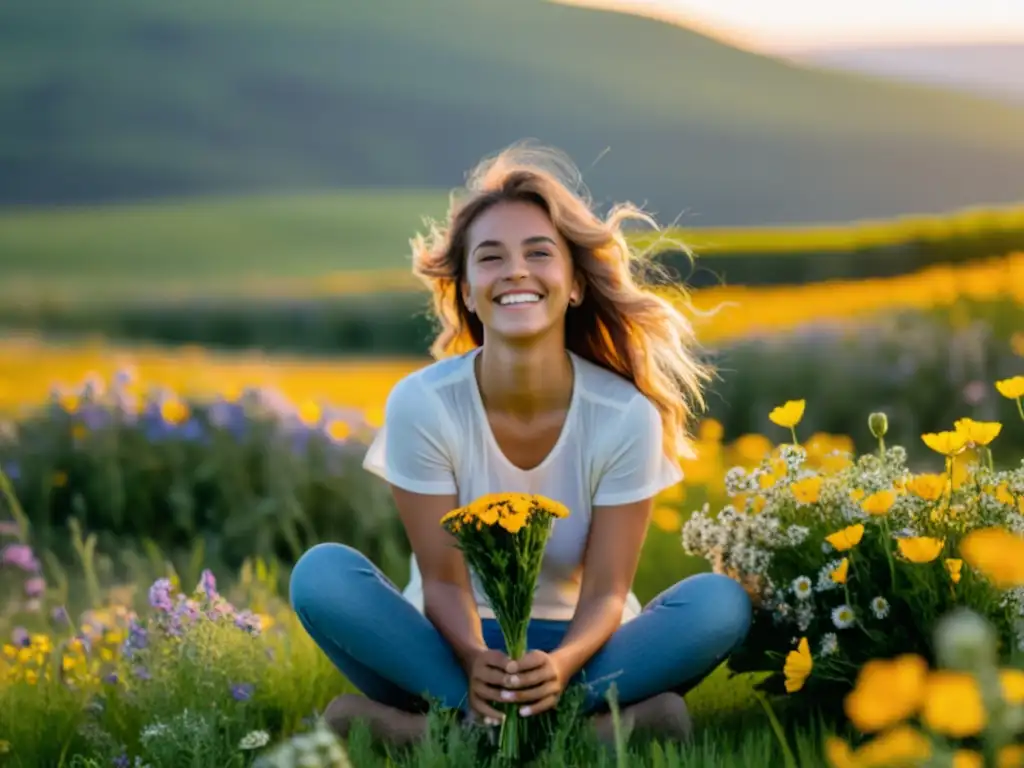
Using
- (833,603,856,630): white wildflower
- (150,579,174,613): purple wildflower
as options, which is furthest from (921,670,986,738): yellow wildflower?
(150,579,174,613): purple wildflower

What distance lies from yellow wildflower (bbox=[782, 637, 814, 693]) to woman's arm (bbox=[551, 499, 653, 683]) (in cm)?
41

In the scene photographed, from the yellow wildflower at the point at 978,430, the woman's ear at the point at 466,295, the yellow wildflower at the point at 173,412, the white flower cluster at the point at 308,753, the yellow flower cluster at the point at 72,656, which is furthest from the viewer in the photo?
the yellow wildflower at the point at 173,412

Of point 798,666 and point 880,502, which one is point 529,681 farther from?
point 880,502

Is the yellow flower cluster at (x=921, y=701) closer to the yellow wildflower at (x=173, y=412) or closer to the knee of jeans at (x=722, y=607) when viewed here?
the knee of jeans at (x=722, y=607)

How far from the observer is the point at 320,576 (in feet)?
10.8

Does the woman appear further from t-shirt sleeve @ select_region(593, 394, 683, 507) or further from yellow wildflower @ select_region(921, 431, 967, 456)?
yellow wildflower @ select_region(921, 431, 967, 456)

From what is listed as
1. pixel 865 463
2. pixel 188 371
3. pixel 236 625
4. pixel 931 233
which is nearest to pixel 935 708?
pixel 865 463

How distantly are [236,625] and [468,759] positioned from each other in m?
0.84

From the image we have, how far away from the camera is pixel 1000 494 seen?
10.0 ft

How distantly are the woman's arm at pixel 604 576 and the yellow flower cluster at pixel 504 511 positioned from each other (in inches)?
18.8

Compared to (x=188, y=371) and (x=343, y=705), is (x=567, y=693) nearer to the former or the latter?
(x=343, y=705)

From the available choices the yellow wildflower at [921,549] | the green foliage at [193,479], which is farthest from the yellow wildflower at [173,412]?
the yellow wildflower at [921,549]

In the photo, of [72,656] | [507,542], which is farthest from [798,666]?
[72,656]

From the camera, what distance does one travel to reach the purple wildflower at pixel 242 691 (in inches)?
130
